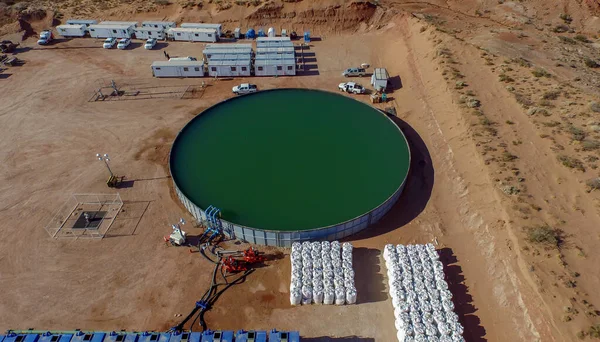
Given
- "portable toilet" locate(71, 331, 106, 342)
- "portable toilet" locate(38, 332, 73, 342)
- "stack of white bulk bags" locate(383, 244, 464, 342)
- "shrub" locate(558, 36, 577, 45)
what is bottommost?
"stack of white bulk bags" locate(383, 244, 464, 342)

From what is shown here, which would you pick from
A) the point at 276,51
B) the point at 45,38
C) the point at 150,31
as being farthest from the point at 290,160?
the point at 45,38

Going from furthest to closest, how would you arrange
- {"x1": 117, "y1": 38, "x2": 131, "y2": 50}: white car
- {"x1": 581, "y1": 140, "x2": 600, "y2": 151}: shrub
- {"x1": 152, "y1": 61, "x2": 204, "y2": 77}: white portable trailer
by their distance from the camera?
{"x1": 117, "y1": 38, "x2": 131, "y2": 50}: white car
{"x1": 152, "y1": 61, "x2": 204, "y2": 77}: white portable trailer
{"x1": 581, "y1": 140, "x2": 600, "y2": 151}: shrub

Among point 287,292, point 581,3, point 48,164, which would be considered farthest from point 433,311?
point 581,3

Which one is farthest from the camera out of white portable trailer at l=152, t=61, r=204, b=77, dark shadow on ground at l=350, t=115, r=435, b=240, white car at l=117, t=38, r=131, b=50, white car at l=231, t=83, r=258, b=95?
white car at l=117, t=38, r=131, b=50

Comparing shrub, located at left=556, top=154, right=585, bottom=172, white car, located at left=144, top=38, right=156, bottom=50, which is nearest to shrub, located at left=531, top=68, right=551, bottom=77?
shrub, located at left=556, top=154, right=585, bottom=172

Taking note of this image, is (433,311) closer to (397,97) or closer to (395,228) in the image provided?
(395,228)

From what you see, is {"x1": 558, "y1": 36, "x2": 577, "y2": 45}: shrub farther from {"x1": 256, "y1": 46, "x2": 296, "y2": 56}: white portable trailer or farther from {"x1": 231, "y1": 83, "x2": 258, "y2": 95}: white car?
{"x1": 231, "y1": 83, "x2": 258, "y2": 95}: white car

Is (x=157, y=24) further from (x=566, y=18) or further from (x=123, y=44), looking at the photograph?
(x=566, y=18)

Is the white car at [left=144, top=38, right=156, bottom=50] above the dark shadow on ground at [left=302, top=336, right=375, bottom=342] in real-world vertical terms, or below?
above
